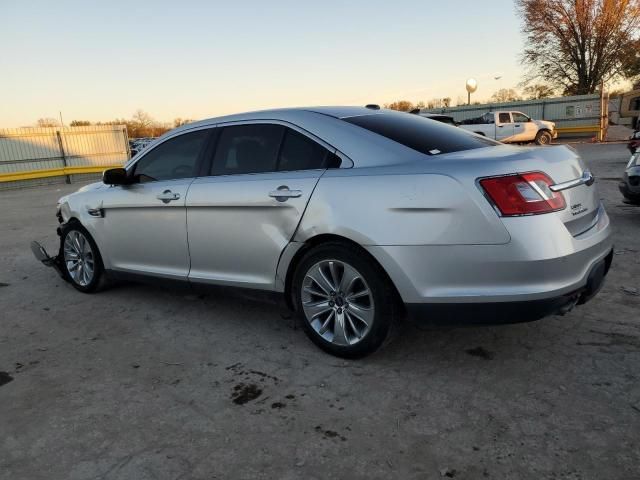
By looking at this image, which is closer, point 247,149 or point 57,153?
point 247,149

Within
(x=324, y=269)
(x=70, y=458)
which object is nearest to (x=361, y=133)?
(x=324, y=269)

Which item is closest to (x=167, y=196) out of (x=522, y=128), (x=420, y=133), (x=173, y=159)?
(x=173, y=159)

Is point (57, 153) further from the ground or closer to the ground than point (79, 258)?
further from the ground

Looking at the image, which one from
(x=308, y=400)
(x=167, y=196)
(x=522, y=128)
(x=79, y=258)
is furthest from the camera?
(x=522, y=128)

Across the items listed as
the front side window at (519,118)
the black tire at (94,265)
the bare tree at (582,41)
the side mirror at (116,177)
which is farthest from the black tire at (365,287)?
the bare tree at (582,41)

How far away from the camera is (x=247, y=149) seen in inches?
142

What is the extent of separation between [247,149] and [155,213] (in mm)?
986

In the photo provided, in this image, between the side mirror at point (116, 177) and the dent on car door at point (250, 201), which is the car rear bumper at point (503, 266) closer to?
the dent on car door at point (250, 201)

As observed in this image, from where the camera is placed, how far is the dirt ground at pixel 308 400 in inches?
87.5

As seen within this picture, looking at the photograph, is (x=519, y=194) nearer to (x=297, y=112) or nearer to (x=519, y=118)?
(x=297, y=112)

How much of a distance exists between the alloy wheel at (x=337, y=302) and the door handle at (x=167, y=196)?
1305 mm

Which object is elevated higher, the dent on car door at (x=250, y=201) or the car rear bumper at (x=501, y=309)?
the dent on car door at (x=250, y=201)

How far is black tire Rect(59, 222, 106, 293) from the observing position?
4.73m

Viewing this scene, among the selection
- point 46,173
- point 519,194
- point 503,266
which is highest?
point 519,194
